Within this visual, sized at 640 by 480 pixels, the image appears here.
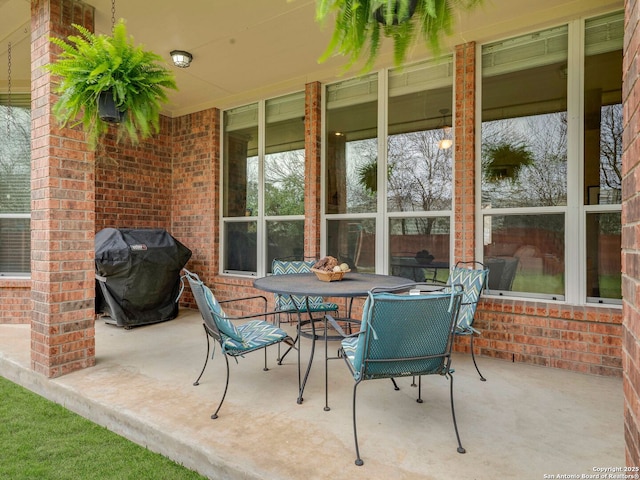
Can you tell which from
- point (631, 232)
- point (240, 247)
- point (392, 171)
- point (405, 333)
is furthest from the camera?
point (240, 247)

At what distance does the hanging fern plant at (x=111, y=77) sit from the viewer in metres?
2.48

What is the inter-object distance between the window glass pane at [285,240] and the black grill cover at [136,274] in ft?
4.02

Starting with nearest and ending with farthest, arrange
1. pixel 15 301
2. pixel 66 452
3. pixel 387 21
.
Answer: pixel 387 21 < pixel 66 452 < pixel 15 301

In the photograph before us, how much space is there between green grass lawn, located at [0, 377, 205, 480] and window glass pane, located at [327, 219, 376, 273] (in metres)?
2.98

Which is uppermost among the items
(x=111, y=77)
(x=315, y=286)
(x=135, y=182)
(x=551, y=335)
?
(x=111, y=77)

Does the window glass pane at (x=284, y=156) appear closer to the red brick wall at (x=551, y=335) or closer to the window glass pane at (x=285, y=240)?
the window glass pane at (x=285, y=240)

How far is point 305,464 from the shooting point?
1970 mm

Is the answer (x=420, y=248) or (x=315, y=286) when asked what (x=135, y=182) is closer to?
(x=315, y=286)

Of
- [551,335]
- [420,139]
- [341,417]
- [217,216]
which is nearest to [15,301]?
[217,216]

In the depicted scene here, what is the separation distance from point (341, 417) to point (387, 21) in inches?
87.0

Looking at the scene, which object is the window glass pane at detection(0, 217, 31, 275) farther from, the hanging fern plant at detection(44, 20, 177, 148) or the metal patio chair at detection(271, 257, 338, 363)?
the metal patio chair at detection(271, 257, 338, 363)

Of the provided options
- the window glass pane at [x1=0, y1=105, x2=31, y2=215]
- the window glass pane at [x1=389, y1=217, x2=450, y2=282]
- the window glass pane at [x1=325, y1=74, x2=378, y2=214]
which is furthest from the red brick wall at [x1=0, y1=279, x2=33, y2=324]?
the window glass pane at [x1=389, y1=217, x2=450, y2=282]

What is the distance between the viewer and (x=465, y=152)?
3912 millimetres

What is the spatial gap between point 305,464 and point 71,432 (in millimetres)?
1638
